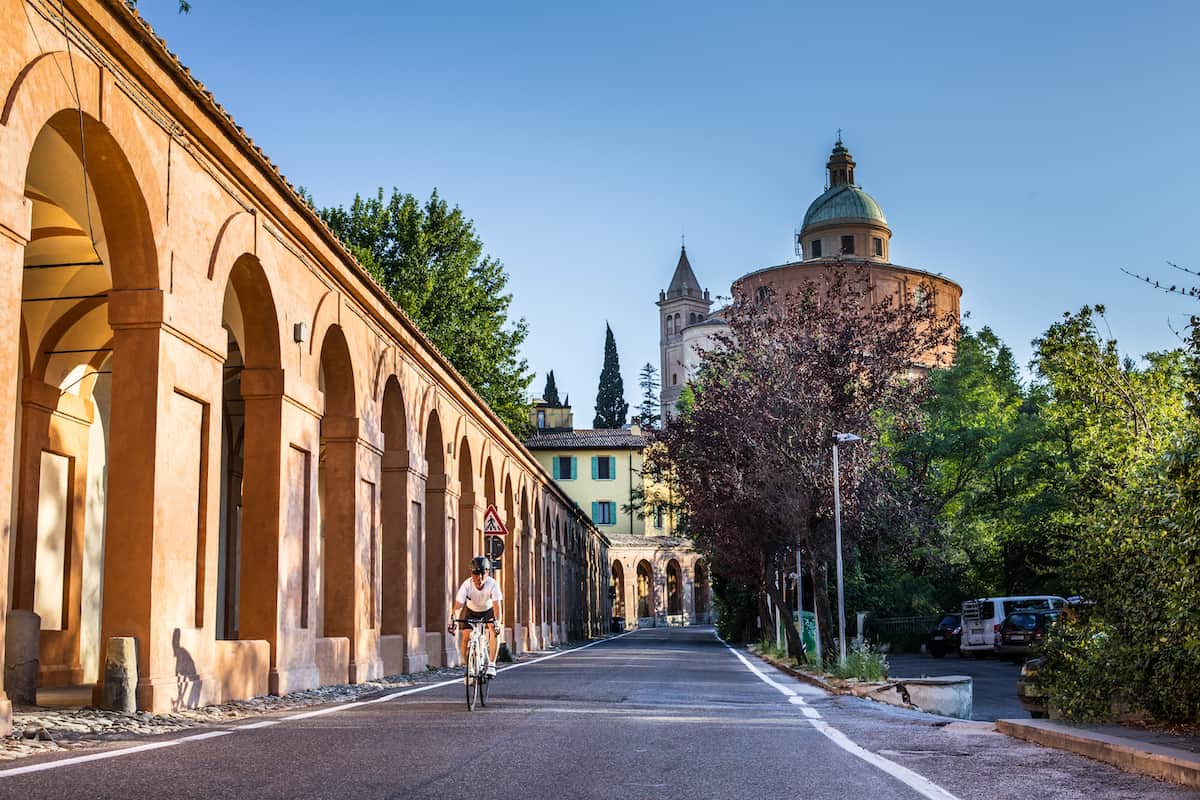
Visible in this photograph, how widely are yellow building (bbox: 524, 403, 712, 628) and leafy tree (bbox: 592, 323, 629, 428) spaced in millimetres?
35045

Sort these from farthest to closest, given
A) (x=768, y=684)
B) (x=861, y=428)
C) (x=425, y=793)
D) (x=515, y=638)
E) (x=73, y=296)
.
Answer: (x=515, y=638) < (x=861, y=428) < (x=768, y=684) < (x=73, y=296) < (x=425, y=793)

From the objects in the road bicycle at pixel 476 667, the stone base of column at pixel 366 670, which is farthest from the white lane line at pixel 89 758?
the stone base of column at pixel 366 670

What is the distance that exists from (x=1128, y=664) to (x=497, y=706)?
6243mm

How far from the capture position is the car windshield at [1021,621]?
112 ft

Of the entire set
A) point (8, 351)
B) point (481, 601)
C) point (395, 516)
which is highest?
point (8, 351)

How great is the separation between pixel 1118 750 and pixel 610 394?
12453 centimetres

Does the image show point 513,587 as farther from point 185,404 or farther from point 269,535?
point 185,404

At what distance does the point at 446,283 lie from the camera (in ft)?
153

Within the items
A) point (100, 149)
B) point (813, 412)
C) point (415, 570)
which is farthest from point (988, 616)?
point (100, 149)

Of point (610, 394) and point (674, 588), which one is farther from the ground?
point (610, 394)

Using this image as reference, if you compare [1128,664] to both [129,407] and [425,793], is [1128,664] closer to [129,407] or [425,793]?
[425,793]

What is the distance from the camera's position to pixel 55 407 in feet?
59.9

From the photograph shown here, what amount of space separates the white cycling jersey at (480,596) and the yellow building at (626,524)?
7399 cm

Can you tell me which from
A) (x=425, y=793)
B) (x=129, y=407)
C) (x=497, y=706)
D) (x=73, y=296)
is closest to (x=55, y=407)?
(x=73, y=296)
